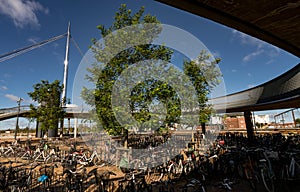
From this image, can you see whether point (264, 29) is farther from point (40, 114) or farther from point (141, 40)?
point (40, 114)

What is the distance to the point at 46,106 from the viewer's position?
15445 millimetres

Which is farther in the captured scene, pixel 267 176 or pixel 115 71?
pixel 115 71

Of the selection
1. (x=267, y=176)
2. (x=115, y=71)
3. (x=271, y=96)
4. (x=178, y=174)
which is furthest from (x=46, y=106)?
(x=271, y=96)

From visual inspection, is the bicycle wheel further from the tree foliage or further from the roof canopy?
the roof canopy

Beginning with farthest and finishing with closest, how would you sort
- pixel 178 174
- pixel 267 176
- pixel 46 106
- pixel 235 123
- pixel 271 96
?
pixel 235 123, pixel 46 106, pixel 271 96, pixel 178 174, pixel 267 176

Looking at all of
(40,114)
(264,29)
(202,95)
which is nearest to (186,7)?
(264,29)

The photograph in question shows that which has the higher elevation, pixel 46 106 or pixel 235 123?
pixel 46 106

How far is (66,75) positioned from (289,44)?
4089 centimetres

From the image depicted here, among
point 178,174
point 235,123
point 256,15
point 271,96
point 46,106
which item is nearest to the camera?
point 256,15

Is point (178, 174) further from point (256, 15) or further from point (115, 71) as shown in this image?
point (256, 15)

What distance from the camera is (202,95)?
10.6m

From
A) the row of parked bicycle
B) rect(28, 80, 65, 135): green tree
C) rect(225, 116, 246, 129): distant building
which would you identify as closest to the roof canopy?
the row of parked bicycle

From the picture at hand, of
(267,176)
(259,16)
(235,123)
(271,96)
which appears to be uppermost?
(271,96)

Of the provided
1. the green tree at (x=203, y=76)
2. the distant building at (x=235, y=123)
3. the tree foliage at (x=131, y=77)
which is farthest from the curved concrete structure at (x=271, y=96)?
the distant building at (x=235, y=123)
